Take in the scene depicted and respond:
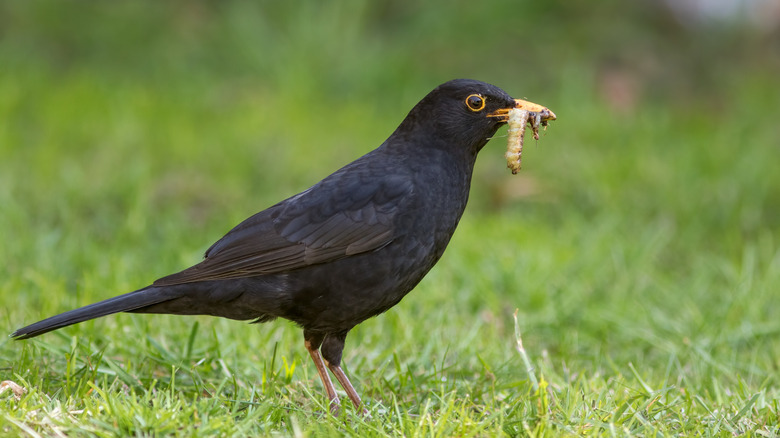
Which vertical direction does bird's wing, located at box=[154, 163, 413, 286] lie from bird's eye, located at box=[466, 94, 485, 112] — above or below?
below

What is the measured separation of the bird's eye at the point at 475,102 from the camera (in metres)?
3.97

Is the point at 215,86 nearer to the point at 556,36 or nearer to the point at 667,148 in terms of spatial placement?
the point at 556,36

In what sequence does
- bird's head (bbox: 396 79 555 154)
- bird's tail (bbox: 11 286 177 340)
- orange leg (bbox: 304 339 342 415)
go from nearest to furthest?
1. bird's tail (bbox: 11 286 177 340)
2. orange leg (bbox: 304 339 342 415)
3. bird's head (bbox: 396 79 555 154)

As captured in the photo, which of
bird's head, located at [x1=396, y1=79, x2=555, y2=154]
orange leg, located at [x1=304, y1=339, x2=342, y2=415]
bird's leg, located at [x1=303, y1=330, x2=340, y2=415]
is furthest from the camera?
bird's head, located at [x1=396, y1=79, x2=555, y2=154]

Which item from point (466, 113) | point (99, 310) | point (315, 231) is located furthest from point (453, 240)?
point (99, 310)

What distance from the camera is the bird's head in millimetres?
3967

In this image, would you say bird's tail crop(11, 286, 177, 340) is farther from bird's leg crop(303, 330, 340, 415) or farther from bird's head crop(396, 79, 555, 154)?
bird's head crop(396, 79, 555, 154)

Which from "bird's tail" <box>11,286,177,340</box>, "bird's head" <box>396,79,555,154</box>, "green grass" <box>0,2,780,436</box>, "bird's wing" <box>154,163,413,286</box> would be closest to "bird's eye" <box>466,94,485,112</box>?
"bird's head" <box>396,79,555,154</box>

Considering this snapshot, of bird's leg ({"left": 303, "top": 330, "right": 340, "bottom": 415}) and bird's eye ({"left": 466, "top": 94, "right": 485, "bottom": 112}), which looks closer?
bird's leg ({"left": 303, "top": 330, "right": 340, "bottom": 415})

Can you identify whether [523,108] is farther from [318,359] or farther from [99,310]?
[99,310]

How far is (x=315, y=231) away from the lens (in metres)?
3.77

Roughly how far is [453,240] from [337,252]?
2562mm

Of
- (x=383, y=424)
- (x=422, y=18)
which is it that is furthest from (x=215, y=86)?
(x=383, y=424)

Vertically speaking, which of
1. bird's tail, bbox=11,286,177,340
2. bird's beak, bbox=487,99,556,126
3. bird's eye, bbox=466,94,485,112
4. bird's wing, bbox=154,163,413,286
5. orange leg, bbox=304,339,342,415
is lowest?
orange leg, bbox=304,339,342,415
